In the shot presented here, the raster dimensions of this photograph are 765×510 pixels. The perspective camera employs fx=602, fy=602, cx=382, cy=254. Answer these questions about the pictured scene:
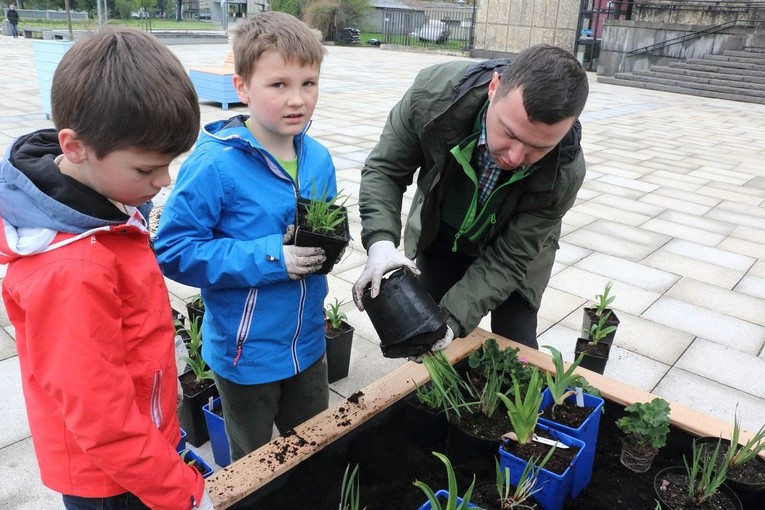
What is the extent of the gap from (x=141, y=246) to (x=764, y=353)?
3.71m

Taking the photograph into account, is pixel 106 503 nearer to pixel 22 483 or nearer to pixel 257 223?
pixel 257 223

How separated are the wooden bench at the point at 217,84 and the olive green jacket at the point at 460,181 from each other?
8310 millimetres

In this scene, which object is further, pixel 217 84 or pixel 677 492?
pixel 217 84

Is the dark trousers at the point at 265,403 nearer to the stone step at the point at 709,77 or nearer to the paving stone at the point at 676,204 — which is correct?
the paving stone at the point at 676,204

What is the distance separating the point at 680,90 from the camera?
53.9ft

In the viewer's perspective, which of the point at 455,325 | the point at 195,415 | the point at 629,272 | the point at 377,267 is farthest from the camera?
the point at 629,272

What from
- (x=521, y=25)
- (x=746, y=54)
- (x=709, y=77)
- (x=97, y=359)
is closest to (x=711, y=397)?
(x=97, y=359)

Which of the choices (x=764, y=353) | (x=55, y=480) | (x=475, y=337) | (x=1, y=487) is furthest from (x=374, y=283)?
(x=764, y=353)

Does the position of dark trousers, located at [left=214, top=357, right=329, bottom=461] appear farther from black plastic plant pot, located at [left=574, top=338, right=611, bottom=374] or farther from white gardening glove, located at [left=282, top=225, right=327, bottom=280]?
black plastic plant pot, located at [left=574, top=338, right=611, bottom=374]

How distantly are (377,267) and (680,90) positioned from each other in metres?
17.3

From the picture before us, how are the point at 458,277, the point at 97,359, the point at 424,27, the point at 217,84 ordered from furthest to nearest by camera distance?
the point at 424,27 < the point at 217,84 < the point at 458,277 < the point at 97,359

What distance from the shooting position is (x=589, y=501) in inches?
71.4

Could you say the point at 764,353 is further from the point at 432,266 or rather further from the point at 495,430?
the point at 495,430

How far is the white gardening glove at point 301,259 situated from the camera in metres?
1.69
